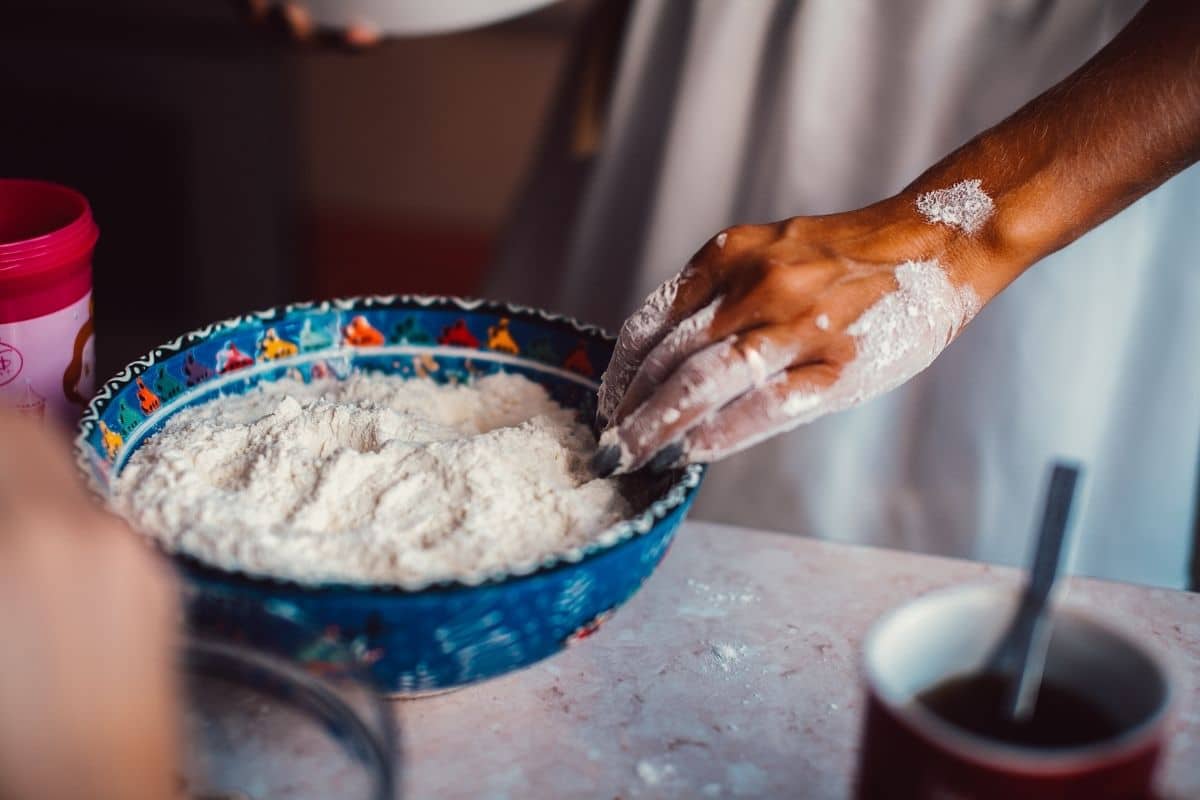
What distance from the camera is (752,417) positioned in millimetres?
665

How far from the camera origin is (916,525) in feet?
3.90

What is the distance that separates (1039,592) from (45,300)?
62 centimetres

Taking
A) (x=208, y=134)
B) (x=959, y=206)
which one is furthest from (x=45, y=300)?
(x=208, y=134)

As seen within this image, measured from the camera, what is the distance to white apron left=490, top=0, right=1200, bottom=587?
107 centimetres

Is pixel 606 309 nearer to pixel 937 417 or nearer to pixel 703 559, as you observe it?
pixel 937 417

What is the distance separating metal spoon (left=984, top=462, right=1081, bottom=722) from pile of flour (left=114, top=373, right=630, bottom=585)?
0.77 ft

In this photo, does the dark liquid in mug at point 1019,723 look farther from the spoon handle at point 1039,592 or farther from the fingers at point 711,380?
the fingers at point 711,380

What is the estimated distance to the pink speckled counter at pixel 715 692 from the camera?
2.03ft

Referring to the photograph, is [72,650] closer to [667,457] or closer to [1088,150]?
[667,457]

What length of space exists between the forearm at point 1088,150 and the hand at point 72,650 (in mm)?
560

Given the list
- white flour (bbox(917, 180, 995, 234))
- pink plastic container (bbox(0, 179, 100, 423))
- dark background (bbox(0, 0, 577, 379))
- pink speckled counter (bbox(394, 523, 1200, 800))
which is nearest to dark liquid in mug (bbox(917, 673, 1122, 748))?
pink speckled counter (bbox(394, 523, 1200, 800))

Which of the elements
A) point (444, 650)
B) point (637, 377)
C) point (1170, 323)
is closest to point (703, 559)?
point (637, 377)

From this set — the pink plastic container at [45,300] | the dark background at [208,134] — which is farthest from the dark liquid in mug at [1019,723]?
the dark background at [208,134]

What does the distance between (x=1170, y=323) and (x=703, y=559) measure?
579 mm
